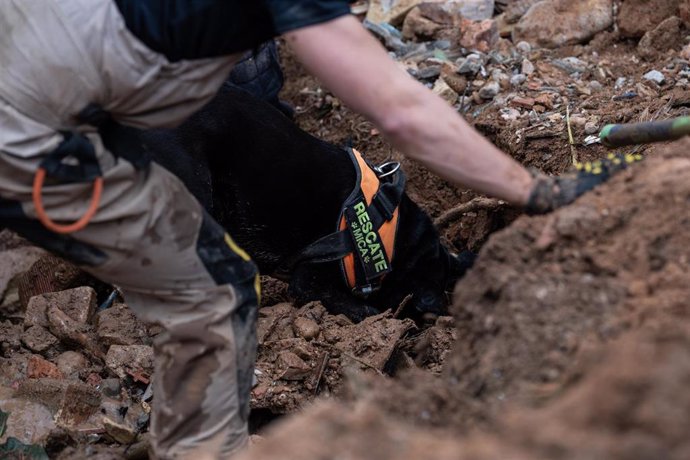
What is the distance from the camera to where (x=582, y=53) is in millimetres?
5562

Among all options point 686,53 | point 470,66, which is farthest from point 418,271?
point 686,53

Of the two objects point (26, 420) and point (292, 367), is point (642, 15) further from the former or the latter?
point (26, 420)

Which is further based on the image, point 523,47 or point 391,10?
A: point 391,10

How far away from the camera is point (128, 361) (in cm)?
396

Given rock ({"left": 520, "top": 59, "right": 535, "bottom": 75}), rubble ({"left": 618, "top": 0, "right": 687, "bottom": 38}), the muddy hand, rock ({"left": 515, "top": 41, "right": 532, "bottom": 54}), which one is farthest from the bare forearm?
rubble ({"left": 618, "top": 0, "right": 687, "bottom": 38})

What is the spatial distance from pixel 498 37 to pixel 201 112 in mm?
2653

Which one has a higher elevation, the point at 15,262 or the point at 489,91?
the point at 489,91

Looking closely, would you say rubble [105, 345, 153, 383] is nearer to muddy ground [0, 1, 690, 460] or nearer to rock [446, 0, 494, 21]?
muddy ground [0, 1, 690, 460]

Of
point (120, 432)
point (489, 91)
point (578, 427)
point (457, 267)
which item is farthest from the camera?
Result: point (489, 91)

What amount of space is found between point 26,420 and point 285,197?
137 cm

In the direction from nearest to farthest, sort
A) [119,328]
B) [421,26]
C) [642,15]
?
[119,328], [642,15], [421,26]

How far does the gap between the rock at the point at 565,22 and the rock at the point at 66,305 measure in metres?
3.06

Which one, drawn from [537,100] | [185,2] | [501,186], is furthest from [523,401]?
[537,100]

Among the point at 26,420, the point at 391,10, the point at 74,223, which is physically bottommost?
the point at 391,10
